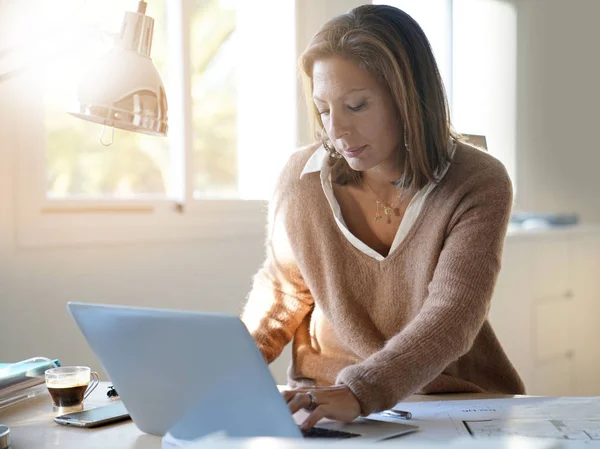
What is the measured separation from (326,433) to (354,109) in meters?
0.61

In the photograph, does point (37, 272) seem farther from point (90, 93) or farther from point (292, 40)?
point (292, 40)

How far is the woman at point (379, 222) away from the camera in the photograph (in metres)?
1.35

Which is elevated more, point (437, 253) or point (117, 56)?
point (117, 56)

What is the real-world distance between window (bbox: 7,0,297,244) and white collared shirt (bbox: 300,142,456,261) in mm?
562

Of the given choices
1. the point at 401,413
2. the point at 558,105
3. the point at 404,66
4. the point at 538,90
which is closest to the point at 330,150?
the point at 404,66

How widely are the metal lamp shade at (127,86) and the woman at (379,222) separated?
311 mm

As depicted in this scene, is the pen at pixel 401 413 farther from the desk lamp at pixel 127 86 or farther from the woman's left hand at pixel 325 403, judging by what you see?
the desk lamp at pixel 127 86

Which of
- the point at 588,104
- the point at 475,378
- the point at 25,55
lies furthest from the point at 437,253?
the point at 588,104

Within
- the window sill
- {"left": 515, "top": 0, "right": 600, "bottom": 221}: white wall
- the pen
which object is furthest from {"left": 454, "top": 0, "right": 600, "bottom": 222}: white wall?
the pen

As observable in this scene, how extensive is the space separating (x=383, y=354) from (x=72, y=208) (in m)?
1.11

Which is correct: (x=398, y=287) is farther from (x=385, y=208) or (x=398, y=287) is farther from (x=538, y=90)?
(x=538, y=90)

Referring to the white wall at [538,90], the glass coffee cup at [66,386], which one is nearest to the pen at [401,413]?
the glass coffee cup at [66,386]

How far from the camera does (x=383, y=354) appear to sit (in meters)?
1.12

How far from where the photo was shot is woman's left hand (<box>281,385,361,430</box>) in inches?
38.8
